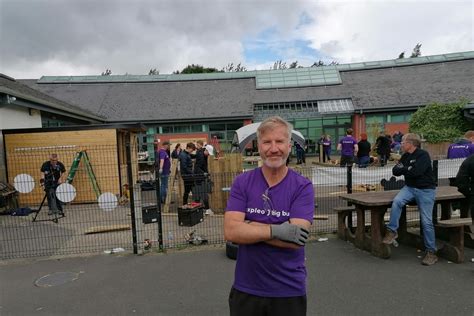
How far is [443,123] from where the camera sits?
1895cm

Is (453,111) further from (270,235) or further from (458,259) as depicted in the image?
(270,235)

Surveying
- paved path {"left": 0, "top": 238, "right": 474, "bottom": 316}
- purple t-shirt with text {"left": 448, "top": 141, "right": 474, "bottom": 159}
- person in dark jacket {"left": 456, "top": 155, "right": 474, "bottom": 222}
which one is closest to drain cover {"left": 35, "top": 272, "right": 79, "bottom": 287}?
paved path {"left": 0, "top": 238, "right": 474, "bottom": 316}

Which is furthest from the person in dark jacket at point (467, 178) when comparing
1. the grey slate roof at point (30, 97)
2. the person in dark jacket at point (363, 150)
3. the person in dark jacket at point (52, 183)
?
the grey slate roof at point (30, 97)

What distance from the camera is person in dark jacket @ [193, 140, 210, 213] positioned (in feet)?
28.4

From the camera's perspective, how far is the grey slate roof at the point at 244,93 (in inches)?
1170

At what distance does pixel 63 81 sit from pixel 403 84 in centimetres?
3196

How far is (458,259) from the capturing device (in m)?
5.35

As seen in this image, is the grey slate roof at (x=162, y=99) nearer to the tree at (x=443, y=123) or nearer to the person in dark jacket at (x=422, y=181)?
the tree at (x=443, y=123)

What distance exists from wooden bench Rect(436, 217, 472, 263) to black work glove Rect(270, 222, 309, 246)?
406cm

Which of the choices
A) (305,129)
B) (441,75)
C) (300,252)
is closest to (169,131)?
(305,129)

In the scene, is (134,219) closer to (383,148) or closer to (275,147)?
(275,147)

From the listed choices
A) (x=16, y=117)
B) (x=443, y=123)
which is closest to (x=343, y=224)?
(x=16, y=117)

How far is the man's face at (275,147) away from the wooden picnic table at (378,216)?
A: 3.78 m

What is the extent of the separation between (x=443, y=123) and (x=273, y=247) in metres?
19.8
